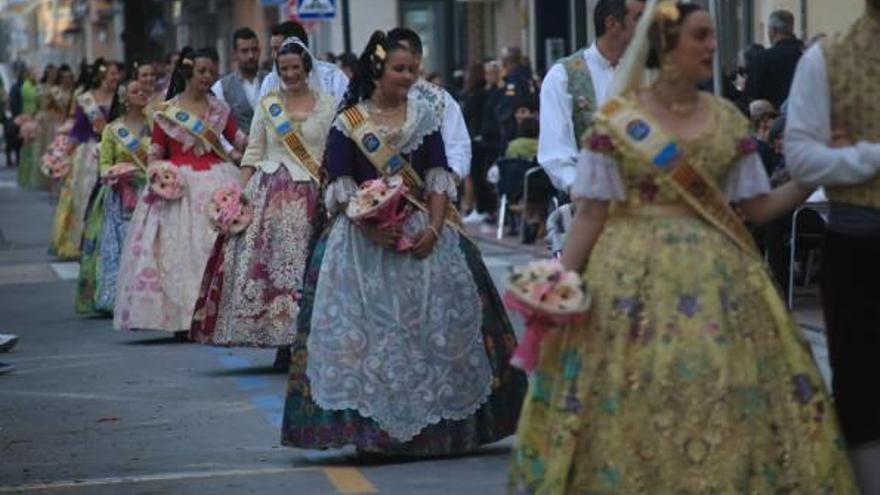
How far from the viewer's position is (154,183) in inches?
616

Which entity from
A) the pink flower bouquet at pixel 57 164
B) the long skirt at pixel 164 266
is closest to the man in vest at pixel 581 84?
the long skirt at pixel 164 266

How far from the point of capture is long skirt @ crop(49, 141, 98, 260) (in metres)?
23.3

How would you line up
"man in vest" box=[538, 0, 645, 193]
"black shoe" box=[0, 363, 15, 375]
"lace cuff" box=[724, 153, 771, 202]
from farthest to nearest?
"black shoe" box=[0, 363, 15, 375]
"man in vest" box=[538, 0, 645, 193]
"lace cuff" box=[724, 153, 771, 202]

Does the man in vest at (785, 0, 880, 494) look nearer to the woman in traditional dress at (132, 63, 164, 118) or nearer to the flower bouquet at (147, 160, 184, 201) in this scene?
the flower bouquet at (147, 160, 184, 201)

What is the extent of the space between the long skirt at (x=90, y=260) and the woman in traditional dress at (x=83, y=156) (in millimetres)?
1638

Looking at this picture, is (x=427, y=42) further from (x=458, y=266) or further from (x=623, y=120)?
(x=623, y=120)

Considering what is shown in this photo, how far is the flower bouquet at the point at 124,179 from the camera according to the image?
1745cm

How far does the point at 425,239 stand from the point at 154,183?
220 inches

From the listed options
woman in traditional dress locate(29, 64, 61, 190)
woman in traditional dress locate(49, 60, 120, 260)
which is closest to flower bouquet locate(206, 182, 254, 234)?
woman in traditional dress locate(49, 60, 120, 260)

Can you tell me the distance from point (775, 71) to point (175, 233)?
13.9ft

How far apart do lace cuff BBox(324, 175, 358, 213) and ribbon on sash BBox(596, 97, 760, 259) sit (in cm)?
306

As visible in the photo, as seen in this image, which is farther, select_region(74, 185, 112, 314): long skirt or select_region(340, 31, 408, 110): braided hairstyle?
select_region(74, 185, 112, 314): long skirt

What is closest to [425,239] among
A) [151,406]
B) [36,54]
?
[151,406]

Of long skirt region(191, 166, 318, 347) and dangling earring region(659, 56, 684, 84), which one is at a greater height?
dangling earring region(659, 56, 684, 84)
